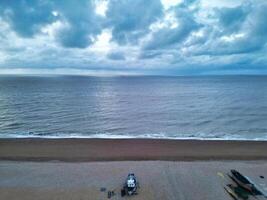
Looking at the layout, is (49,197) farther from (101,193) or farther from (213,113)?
(213,113)

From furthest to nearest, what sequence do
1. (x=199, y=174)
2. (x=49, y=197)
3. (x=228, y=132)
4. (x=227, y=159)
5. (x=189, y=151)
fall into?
(x=228, y=132), (x=189, y=151), (x=227, y=159), (x=199, y=174), (x=49, y=197)

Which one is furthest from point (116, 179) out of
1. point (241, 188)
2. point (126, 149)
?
point (241, 188)

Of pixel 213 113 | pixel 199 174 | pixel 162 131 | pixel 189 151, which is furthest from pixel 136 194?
pixel 213 113

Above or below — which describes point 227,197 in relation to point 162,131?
above

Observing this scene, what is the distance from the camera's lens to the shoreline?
22359mm

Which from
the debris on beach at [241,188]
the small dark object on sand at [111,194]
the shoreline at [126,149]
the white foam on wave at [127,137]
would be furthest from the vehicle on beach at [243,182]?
the white foam on wave at [127,137]

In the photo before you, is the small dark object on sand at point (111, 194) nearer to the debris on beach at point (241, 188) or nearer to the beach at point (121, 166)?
the beach at point (121, 166)

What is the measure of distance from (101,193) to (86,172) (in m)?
3.56

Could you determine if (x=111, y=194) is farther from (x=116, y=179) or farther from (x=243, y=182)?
(x=243, y=182)

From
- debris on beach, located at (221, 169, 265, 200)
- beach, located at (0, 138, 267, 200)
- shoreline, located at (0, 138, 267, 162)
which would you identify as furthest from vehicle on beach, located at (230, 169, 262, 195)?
shoreline, located at (0, 138, 267, 162)

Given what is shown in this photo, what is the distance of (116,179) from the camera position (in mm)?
17188

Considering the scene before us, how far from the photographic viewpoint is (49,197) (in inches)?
582

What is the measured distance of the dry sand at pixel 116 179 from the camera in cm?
1511

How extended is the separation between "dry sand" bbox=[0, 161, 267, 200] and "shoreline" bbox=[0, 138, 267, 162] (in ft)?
5.54
